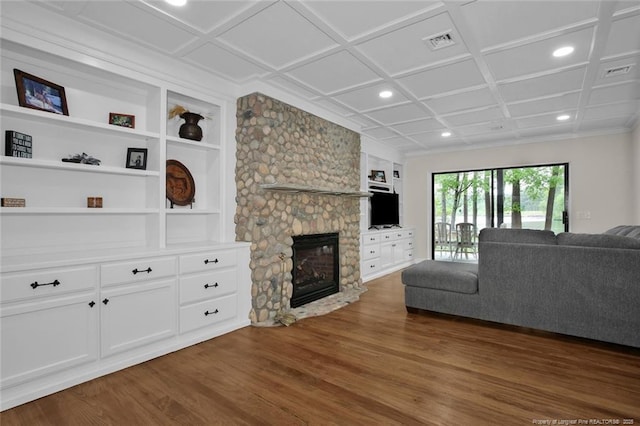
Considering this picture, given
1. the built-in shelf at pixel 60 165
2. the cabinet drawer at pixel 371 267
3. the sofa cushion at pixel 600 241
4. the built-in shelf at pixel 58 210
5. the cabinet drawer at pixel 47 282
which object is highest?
the built-in shelf at pixel 60 165

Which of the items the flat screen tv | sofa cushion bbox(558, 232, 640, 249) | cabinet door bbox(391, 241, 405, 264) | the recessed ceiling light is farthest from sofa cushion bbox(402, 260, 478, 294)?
cabinet door bbox(391, 241, 405, 264)

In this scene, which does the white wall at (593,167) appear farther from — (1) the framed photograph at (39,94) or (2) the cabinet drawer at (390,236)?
(1) the framed photograph at (39,94)

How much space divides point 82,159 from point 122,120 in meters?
0.50

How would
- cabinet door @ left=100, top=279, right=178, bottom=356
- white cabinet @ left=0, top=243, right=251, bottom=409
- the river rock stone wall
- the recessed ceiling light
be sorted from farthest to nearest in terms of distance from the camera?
the river rock stone wall → the recessed ceiling light → cabinet door @ left=100, top=279, right=178, bottom=356 → white cabinet @ left=0, top=243, right=251, bottom=409

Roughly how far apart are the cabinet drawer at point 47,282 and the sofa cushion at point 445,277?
3125mm

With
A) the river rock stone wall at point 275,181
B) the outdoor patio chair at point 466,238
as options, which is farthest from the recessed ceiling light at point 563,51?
the outdoor patio chair at point 466,238

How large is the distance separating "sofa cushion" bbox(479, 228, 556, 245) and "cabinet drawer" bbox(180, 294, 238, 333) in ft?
8.91

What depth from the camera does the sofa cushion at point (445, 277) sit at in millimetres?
3499

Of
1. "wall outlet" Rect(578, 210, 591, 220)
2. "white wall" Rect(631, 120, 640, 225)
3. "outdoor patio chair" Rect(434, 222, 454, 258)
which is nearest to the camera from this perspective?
"white wall" Rect(631, 120, 640, 225)

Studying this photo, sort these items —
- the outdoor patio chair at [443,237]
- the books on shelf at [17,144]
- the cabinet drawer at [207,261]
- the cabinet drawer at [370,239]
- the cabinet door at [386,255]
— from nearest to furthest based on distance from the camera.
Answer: the books on shelf at [17,144] < the cabinet drawer at [207,261] < the cabinet drawer at [370,239] < the cabinet door at [386,255] < the outdoor patio chair at [443,237]

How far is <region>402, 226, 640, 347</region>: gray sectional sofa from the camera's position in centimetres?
280

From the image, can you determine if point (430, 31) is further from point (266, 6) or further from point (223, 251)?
point (223, 251)

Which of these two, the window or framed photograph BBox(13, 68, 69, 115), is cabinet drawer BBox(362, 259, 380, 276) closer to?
the window

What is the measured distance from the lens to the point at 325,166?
177 inches
